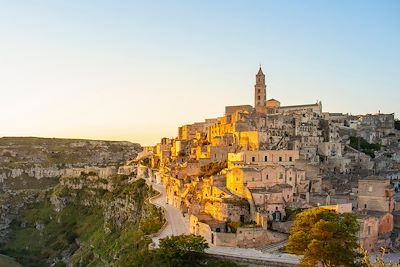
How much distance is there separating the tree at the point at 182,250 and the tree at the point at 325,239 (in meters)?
8.31

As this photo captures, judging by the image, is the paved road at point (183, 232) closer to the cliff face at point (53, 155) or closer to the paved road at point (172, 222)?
the paved road at point (172, 222)

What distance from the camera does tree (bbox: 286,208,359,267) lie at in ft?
105

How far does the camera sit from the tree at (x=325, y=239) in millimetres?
31922

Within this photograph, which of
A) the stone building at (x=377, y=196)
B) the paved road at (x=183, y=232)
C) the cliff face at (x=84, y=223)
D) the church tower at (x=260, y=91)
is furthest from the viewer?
the church tower at (x=260, y=91)

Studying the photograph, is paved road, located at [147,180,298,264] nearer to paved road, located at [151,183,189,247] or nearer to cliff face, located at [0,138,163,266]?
paved road, located at [151,183,189,247]

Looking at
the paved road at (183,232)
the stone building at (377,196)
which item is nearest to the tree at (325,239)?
the paved road at (183,232)

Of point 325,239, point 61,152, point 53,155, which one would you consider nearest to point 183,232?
point 325,239

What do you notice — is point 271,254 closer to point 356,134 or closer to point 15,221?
point 356,134

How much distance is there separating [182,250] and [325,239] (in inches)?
481

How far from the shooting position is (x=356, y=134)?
7925cm

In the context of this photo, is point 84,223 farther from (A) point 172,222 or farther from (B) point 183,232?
(B) point 183,232

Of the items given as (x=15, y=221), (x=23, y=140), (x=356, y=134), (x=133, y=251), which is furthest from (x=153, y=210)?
(x=23, y=140)

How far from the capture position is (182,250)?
130 ft

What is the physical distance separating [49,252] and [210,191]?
47.9 m
